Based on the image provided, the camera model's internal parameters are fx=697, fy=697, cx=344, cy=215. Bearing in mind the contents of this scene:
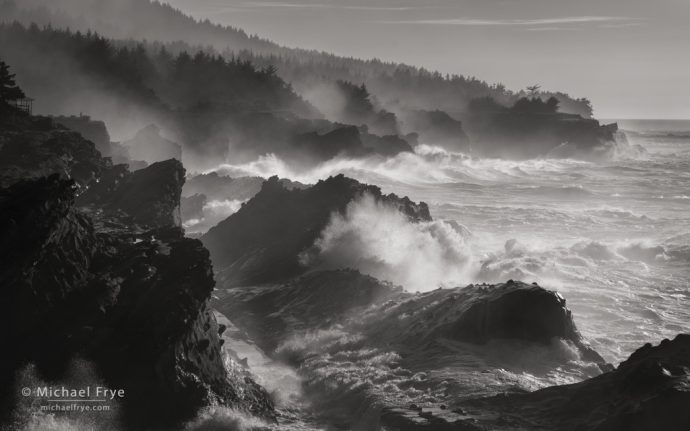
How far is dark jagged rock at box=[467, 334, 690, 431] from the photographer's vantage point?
10.4 meters

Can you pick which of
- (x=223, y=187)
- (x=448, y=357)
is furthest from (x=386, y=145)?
(x=448, y=357)

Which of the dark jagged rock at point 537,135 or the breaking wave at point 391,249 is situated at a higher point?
the dark jagged rock at point 537,135

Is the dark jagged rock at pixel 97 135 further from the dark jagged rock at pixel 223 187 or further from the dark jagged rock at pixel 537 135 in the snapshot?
the dark jagged rock at pixel 537 135

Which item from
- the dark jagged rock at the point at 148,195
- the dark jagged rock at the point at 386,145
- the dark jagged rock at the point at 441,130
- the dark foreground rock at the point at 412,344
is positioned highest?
the dark jagged rock at the point at 441,130

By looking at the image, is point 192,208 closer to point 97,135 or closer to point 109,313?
point 97,135

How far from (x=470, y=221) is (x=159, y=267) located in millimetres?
29135

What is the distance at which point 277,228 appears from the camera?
24469mm

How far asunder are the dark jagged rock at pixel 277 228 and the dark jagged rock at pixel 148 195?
2.48 meters

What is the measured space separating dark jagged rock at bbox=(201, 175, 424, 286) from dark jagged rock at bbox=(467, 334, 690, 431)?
1078 cm

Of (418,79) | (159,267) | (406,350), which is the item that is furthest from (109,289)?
(418,79)

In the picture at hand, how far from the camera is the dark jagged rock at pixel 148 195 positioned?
21641mm

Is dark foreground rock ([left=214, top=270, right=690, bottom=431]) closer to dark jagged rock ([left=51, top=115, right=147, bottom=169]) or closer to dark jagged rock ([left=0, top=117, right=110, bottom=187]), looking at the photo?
dark jagged rock ([left=0, top=117, right=110, bottom=187])

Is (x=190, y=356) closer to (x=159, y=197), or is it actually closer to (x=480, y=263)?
(x=159, y=197)

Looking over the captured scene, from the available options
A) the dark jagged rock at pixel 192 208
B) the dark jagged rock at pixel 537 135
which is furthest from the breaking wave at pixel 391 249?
the dark jagged rock at pixel 537 135
